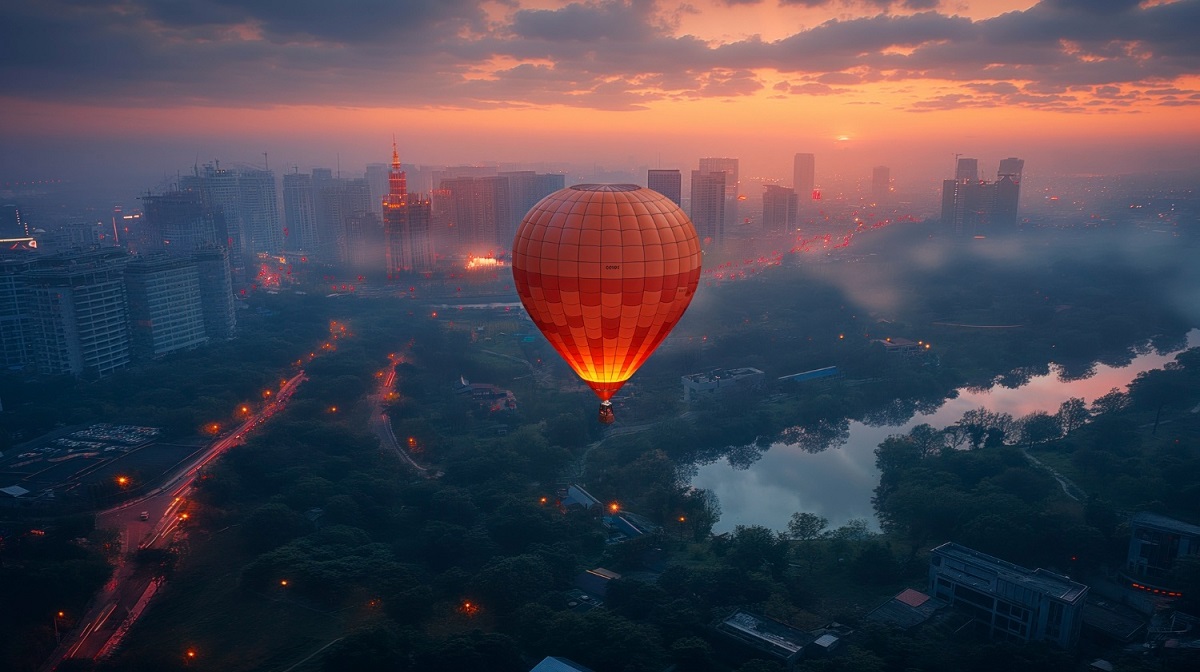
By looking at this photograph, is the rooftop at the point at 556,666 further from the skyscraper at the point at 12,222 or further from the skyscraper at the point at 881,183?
the skyscraper at the point at 881,183

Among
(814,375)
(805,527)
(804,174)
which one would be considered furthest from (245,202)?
(805,527)

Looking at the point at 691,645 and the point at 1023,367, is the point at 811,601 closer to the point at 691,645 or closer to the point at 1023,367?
the point at 691,645

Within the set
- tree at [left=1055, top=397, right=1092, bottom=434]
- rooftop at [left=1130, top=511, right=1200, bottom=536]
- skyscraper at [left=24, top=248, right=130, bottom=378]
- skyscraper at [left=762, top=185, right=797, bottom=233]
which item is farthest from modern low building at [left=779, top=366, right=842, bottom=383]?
skyscraper at [left=762, top=185, right=797, bottom=233]

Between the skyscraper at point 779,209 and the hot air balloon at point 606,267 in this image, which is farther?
the skyscraper at point 779,209

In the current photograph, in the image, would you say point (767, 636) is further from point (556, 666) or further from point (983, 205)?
point (983, 205)

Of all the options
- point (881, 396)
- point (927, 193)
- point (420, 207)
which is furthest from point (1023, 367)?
point (927, 193)

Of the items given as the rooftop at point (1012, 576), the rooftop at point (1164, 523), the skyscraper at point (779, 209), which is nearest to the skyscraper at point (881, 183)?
the skyscraper at point (779, 209)

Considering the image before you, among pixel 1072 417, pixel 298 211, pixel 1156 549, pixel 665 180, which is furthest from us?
pixel 298 211
